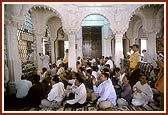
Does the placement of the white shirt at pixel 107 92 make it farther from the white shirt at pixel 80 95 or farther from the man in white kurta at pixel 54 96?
the man in white kurta at pixel 54 96

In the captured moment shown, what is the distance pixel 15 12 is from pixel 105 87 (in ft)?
6.34

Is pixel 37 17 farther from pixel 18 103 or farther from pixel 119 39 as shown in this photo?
pixel 18 103

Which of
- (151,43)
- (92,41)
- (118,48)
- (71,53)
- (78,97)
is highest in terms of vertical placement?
(92,41)

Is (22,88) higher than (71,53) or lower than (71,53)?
lower

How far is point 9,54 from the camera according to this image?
150 inches

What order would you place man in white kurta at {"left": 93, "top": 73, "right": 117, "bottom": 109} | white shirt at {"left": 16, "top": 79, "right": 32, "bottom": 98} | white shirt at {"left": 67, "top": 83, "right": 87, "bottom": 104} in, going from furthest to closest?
white shirt at {"left": 16, "top": 79, "right": 32, "bottom": 98} < white shirt at {"left": 67, "top": 83, "right": 87, "bottom": 104} < man in white kurta at {"left": 93, "top": 73, "right": 117, "bottom": 109}

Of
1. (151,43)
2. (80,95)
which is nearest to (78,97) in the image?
(80,95)

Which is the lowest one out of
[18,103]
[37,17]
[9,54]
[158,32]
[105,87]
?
[18,103]

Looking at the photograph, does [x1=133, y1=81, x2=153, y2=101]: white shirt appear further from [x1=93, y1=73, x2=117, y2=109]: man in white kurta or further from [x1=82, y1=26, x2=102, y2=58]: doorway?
[x1=82, y1=26, x2=102, y2=58]: doorway

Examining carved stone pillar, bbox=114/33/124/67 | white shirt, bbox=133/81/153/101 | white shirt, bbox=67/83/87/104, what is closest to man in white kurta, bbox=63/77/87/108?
white shirt, bbox=67/83/87/104

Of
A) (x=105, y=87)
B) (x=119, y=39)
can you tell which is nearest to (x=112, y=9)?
(x=119, y=39)

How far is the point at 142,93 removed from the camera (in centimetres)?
338

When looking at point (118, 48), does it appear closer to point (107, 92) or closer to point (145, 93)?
point (145, 93)

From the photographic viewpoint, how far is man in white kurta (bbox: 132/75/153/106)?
3.33 meters
